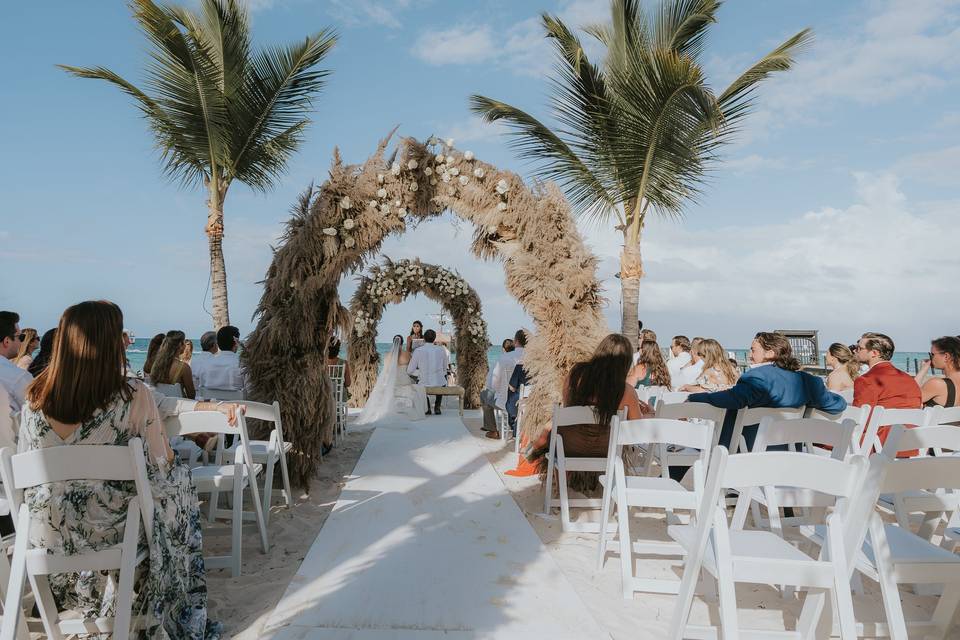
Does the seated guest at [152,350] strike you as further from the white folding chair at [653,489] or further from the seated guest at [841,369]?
the seated guest at [841,369]

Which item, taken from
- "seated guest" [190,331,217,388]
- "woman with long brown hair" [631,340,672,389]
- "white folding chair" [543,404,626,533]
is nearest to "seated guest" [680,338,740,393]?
"woman with long brown hair" [631,340,672,389]

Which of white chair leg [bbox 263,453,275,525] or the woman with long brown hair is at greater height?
the woman with long brown hair

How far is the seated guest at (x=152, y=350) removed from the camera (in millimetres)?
5477

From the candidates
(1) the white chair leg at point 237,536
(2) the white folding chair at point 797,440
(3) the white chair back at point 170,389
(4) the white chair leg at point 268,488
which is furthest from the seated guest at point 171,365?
(2) the white folding chair at point 797,440

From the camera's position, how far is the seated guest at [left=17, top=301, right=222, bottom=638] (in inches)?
99.3

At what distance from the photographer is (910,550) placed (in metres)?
2.56

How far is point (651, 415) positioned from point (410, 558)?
260cm

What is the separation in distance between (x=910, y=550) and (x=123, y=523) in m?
3.60

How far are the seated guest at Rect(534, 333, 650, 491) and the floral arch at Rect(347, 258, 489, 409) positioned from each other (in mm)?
9416

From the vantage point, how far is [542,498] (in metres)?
5.56

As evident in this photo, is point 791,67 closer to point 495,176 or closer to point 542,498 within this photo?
point 495,176

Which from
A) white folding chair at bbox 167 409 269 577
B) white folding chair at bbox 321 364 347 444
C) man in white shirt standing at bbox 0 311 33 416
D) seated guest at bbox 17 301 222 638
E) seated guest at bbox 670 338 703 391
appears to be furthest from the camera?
white folding chair at bbox 321 364 347 444

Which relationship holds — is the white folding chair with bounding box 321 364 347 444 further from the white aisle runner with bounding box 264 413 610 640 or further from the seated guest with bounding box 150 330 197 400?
→ the seated guest with bounding box 150 330 197 400

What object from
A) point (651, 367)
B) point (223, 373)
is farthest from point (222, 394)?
point (651, 367)
